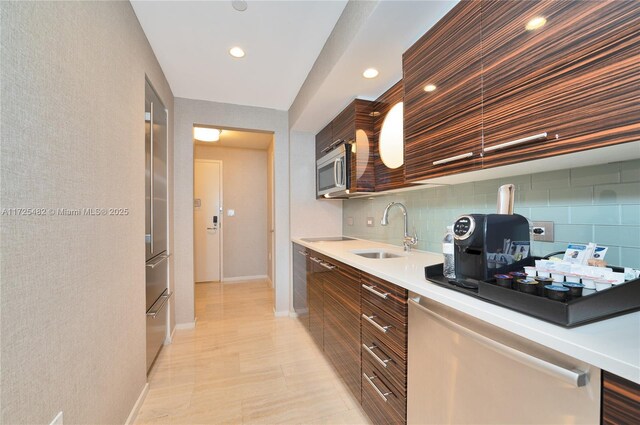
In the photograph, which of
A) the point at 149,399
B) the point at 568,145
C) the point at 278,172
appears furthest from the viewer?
the point at 278,172

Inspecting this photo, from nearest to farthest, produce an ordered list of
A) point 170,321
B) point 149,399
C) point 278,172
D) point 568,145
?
point 568,145 → point 149,399 → point 170,321 → point 278,172

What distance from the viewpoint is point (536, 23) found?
2.75 ft

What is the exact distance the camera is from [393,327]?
3.94 feet

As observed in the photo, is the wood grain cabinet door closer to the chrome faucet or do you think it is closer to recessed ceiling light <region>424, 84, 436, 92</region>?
recessed ceiling light <region>424, 84, 436, 92</region>

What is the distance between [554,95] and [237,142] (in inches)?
172

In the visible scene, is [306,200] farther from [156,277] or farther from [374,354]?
[374,354]

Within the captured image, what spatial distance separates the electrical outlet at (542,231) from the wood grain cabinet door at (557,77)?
0.43 metres

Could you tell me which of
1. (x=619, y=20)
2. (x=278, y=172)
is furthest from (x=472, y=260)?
(x=278, y=172)

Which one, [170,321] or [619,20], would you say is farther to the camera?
[170,321]

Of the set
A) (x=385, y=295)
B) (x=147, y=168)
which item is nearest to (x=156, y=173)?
(x=147, y=168)

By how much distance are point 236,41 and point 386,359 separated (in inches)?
89.3

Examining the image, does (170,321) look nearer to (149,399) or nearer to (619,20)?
(149,399)

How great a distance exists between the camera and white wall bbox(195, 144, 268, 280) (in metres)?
4.86

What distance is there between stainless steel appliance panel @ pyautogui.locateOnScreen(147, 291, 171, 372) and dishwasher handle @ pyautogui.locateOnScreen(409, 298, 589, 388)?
80.2 inches
